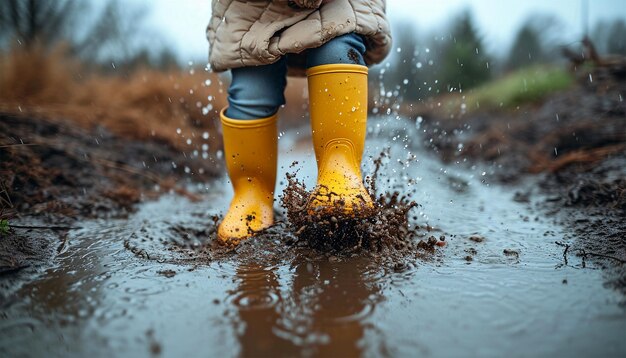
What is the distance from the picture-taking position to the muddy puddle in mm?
933

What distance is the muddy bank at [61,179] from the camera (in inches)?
64.3

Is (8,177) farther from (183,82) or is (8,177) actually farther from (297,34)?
(183,82)

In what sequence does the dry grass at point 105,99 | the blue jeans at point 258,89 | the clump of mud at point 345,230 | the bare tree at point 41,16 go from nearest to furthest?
the clump of mud at point 345,230, the blue jeans at point 258,89, the dry grass at point 105,99, the bare tree at point 41,16

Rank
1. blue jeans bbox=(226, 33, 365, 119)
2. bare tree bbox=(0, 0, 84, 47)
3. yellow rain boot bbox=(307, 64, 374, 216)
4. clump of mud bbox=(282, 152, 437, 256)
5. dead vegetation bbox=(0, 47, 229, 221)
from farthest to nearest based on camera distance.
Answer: bare tree bbox=(0, 0, 84, 47)
dead vegetation bbox=(0, 47, 229, 221)
blue jeans bbox=(226, 33, 365, 119)
yellow rain boot bbox=(307, 64, 374, 216)
clump of mud bbox=(282, 152, 437, 256)

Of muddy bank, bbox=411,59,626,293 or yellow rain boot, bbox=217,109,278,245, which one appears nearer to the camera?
muddy bank, bbox=411,59,626,293

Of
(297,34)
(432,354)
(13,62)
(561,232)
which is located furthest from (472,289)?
(13,62)

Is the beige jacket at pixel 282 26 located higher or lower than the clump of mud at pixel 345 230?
higher

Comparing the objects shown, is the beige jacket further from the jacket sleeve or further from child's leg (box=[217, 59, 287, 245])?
child's leg (box=[217, 59, 287, 245])

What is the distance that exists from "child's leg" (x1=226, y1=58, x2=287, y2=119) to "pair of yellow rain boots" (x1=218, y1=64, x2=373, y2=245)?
0.04 metres

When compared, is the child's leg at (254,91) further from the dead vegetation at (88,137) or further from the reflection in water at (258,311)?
the dead vegetation at (88,137)

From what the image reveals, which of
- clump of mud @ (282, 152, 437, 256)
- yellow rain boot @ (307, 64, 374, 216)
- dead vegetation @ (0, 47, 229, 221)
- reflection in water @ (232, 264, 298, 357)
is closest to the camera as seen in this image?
reflection in water @ (232, 264, 298, 357)

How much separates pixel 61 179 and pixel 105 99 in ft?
14.2

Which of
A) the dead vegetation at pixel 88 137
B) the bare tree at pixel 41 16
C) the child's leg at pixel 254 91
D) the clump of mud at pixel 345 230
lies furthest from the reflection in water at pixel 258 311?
the bare tree at pixel 41 16

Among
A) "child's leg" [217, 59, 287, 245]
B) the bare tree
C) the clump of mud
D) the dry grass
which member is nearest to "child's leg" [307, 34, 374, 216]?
the clump of mud
